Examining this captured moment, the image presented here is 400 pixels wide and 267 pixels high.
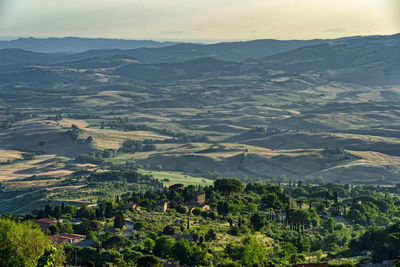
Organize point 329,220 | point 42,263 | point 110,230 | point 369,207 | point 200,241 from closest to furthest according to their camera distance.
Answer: point 42,263 → point 200,241 → point 110,230 → point 329,220 → point 369,207

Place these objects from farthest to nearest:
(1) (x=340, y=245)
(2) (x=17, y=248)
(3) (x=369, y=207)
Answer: (3) (x=369, y=207) → (1) (x=340, y=245) → (2) (x=17, y=248)

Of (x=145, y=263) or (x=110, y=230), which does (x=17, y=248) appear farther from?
(x=110, y=230)

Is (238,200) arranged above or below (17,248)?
below

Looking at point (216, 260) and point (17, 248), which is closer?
point (17, 248)

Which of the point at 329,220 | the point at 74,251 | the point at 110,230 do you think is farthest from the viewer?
the point at 329,220

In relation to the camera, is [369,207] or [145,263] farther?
[369,207]

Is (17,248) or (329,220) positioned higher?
(17,248)

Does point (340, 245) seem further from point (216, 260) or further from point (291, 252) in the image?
point (216, 260)

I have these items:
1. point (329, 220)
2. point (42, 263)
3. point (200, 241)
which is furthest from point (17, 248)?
point (329, 220)

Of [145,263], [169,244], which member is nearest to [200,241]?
[169,244]
